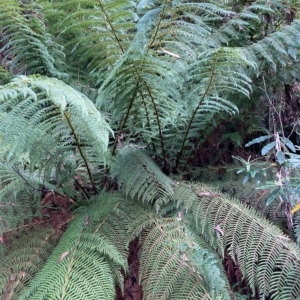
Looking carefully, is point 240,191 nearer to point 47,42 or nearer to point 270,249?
point 270,249

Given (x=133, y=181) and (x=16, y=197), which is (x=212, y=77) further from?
(x=16, y=197)

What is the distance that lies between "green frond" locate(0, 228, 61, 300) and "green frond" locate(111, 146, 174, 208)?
0.97ft

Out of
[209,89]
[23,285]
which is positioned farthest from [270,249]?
[23,285]

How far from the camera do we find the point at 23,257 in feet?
3.52

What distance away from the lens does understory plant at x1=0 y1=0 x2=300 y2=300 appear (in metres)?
0.95

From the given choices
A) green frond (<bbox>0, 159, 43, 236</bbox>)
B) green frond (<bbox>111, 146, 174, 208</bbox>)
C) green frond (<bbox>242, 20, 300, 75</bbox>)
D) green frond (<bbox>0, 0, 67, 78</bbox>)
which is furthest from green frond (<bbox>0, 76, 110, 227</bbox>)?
green frond (<bbox>242, 20, 300, 75</bbox>)

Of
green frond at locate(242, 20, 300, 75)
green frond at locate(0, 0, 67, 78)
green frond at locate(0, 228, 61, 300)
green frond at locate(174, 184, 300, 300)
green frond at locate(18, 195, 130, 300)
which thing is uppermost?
green frond at locate(0, 0, 67, 78)

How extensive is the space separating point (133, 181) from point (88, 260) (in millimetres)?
330

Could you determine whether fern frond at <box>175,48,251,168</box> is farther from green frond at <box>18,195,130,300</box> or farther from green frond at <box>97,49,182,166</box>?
green frond at <box>18,195,130,300</box>

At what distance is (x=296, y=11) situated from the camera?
1836mm

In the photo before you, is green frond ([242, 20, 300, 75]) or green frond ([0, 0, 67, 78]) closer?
green frond ([242, 20, 300, 75])

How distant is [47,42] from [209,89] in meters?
0.90

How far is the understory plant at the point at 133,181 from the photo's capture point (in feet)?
3.13

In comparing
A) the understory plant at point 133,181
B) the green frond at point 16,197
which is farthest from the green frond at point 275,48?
the green frond at point 16,197
